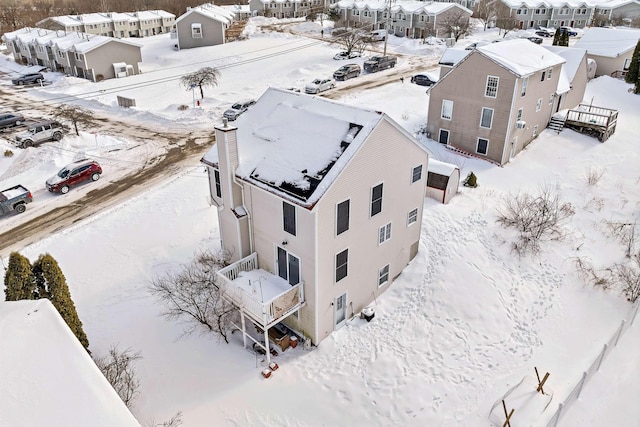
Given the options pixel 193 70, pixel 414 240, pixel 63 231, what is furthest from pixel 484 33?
pixel 63 231

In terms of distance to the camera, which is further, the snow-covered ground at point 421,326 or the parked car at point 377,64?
the parked car at point 377,64

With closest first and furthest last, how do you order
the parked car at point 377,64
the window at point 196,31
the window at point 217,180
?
the window at point 217,180 → the parked car at point 377,64 → the window at point 196,31

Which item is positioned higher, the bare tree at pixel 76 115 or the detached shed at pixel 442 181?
the detached shed at pixel 442 181

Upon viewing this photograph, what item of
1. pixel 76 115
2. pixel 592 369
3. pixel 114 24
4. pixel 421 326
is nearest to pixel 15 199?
pixel 76 115

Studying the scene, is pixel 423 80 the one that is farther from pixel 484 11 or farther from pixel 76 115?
pixel 484 11

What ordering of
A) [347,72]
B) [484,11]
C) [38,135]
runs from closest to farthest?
[38,135] → [347,72] → [484,11]

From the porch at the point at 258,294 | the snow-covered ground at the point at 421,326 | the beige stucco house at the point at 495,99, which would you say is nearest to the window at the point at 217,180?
the porch at the point at 258,294

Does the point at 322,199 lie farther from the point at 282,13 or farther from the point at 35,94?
the point at 282,13

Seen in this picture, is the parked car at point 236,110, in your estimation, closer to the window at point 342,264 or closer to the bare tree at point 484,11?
the window at point 342,264
